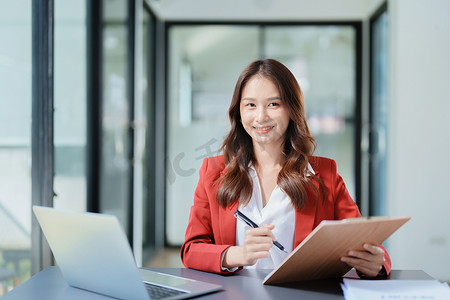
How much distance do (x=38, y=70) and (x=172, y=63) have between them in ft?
9.36

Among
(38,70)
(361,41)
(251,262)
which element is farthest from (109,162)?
(361,41)

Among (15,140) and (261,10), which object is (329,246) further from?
(261,10)

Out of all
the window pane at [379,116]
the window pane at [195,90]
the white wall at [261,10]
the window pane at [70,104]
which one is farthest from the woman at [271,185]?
the white wall at [261,10]

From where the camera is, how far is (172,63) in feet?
15.9

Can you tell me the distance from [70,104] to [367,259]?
181cm

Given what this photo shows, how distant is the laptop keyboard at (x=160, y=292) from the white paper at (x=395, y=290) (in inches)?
15.3

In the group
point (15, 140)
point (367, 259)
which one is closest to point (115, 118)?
point (15, 140)

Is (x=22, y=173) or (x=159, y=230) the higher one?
(x=22, y=173)

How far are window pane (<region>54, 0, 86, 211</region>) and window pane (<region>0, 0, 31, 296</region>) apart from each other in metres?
0.28

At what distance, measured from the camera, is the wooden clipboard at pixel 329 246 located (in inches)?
40.2

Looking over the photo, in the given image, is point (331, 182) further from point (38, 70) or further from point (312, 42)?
point (312, 42)

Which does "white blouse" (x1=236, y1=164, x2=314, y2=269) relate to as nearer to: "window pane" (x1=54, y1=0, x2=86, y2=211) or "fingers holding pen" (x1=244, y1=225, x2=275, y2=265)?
"fingers holding pen" (x1=244, y1=225, x2=275, y2=265)

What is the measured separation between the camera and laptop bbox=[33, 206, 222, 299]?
3.10 feet

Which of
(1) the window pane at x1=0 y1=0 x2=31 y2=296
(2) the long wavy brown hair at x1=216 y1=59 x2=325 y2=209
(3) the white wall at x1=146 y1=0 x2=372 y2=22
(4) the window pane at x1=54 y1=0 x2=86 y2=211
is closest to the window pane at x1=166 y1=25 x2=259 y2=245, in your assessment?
(3) the white wall at x1=146 y1=0 x2=372 y2=22
